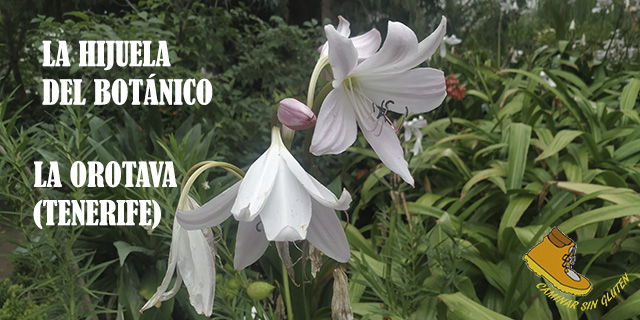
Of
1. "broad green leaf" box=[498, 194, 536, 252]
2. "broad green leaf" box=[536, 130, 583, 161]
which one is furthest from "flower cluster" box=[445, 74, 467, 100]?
"broad green leaf" box=[498, 194, 536, 252]

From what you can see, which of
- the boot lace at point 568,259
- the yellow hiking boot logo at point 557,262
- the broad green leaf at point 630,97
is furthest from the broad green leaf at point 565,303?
the broad green leaf at point 630,97

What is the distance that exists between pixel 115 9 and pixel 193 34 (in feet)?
8.38

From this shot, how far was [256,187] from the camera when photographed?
513 mm

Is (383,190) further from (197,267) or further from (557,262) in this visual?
(197,267)

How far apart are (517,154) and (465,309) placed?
1140 millimetres

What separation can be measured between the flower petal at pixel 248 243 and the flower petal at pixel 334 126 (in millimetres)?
127

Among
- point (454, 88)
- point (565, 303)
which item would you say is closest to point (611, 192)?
point (565, 303)

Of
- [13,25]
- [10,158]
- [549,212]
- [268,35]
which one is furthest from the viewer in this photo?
[13,25]

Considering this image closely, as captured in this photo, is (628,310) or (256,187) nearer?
(256,187)

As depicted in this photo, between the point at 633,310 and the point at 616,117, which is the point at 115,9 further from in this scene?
the point at 633,310

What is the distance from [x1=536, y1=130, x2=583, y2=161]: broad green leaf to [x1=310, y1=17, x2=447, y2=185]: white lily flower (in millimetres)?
1935

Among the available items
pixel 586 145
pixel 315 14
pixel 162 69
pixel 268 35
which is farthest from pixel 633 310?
pixel 315 14

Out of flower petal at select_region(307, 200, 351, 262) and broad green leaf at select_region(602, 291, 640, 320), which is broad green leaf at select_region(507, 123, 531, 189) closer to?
broad green leaf at select_region(602, 291, 640, 320)

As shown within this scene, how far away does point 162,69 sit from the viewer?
123 inches
